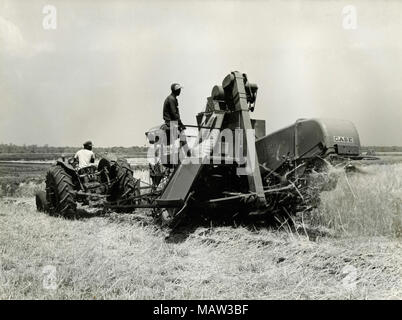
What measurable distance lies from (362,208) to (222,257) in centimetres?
246

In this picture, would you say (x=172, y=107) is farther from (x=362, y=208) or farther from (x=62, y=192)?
(x=362, y=208)

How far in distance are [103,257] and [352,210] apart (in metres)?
3.63

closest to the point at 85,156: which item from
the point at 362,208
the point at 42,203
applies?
the point at 42,203

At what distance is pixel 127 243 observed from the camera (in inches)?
248

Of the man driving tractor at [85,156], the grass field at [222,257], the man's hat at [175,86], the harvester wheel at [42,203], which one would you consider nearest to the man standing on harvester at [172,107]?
the man's hat at [175,86]

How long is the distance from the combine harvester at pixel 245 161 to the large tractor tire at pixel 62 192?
77.3 inches

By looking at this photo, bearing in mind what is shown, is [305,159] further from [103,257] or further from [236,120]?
[103,257]

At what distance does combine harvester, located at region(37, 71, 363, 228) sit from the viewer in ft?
18.8

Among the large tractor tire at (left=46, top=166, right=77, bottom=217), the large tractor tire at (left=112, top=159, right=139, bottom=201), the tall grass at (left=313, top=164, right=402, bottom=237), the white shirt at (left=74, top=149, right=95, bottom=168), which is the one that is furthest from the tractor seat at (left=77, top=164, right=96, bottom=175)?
A: the tall grass at (left=313, top=164, right=402, bottom=237)

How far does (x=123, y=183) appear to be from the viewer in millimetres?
8672

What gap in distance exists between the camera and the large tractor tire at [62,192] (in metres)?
8.49

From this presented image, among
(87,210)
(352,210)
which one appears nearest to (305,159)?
(352,210)

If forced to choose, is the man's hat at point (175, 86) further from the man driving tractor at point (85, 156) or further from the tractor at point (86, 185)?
the man driving tractor at point (85, 156)

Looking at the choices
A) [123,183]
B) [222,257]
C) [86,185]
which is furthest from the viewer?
[86,185]
